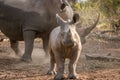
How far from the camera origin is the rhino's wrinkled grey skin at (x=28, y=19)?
935 cm

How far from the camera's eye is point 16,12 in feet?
32.1

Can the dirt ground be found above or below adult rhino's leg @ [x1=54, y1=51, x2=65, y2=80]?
below

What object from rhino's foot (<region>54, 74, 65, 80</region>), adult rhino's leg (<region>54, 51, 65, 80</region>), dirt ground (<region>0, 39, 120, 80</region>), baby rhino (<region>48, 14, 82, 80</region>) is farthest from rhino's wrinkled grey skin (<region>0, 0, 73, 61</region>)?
rhino's foot (<region>54, 74, 65, 80</region>)

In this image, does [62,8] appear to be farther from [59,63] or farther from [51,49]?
[59,63]

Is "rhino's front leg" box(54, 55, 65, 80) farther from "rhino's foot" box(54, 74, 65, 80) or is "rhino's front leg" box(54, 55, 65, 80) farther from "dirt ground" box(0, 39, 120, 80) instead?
"dirt ground" box(0, 39, 120, 80)

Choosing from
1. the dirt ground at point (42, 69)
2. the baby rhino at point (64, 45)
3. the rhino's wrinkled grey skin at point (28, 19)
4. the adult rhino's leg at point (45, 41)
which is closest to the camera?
the baby rhino at point (64, 45)

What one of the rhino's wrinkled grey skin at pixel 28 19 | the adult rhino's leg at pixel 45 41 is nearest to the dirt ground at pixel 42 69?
the adult rhino's leg at pixel 45 41

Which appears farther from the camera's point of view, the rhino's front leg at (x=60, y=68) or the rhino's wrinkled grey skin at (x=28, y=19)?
the rhino's wrinkled grey skin at (x=28, y=19)

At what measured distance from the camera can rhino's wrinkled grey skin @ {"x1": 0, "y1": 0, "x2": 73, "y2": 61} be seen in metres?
9.35

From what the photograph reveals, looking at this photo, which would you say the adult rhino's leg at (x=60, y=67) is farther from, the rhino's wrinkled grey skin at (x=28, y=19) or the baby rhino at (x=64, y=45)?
the rhino's wrinkled grey skin at (x=28, y=19)

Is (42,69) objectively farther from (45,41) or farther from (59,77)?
(45,41)

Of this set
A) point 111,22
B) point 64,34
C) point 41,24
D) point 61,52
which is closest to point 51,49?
point 61,52

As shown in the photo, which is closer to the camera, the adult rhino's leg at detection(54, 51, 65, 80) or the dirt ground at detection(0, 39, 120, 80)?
the adult rhino's leg at detection(54, 51, 65, 80)

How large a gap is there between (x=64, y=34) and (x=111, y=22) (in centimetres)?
1442
